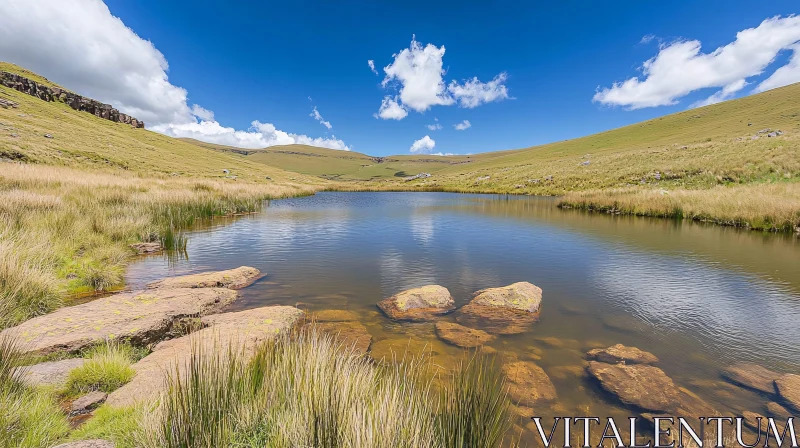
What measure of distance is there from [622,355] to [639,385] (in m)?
0.99

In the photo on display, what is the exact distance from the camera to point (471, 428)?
297 centimetres

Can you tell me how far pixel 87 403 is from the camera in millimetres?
3588

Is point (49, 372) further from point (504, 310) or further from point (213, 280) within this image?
point (504, 310)

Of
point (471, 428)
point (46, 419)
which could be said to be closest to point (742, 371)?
point (471, 428)

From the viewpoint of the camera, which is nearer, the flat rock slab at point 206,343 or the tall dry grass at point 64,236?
the flat rock slab at point 206,343

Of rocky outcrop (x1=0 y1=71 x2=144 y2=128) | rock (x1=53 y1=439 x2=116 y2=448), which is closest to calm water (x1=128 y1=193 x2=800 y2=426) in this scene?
rock (x1=53 y1=439 x2=116 y2=448)

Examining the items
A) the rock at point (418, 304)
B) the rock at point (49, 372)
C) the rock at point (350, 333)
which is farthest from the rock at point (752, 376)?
the rock at point (49, 372)

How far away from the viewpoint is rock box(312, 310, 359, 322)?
24.6ft

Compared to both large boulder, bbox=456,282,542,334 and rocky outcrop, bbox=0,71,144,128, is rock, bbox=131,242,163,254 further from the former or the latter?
rocky outcrop, bbox=0,71,144,128

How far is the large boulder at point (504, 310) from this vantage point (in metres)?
7.28

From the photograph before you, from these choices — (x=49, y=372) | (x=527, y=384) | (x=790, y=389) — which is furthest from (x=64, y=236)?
(x=790, y=389)

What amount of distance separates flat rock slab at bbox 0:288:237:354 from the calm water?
1272 mm

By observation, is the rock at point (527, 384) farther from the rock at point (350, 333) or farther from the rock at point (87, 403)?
the rock at point (87, 403)

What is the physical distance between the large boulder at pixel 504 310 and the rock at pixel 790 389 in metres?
3.76
